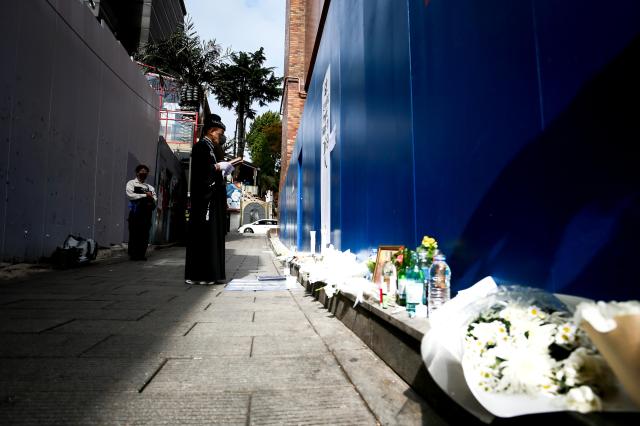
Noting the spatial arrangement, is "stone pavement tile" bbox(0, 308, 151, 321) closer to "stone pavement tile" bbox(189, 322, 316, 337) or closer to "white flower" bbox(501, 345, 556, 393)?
"stone pavement tile" bbox(189, 322, 316, 337)

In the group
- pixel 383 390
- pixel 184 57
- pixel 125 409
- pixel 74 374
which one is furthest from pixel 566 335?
pixel 184 57

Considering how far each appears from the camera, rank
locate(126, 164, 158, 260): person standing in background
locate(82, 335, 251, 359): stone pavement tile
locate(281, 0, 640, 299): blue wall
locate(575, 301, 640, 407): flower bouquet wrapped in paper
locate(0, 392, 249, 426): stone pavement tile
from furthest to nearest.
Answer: locate(126, 164, 158, 260): person standing in background → locate(82, 335, 251, 359): stone pavement tile → locate(0, 392, 249, 426): stone pavement tile → locate(281, 0, 640, 299): blue wall → locate(575, 301, 640, 407): flower bouquet wrapped in paper

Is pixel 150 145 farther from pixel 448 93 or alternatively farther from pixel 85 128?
pixel 448 93

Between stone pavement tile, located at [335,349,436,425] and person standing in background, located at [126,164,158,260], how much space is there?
6460mm

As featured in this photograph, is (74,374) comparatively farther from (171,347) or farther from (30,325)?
(30,325)

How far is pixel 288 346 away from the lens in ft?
7.70

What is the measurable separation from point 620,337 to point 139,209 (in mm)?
7889

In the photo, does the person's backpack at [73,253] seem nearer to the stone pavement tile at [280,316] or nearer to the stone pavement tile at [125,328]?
the stone pavement tile at [125,328]

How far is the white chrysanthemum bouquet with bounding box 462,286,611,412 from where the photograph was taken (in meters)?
0.90

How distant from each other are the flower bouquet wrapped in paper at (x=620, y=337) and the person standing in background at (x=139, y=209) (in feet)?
25.5

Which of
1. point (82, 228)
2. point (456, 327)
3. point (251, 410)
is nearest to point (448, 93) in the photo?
point (456, 327)

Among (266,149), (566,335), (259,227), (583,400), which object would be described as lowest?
(583,400)

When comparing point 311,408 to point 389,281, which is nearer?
point 311,408

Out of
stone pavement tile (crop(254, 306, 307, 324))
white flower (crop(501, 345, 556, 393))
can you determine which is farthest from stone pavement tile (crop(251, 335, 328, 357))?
white flower (crop(501, 345, 556, 393))
